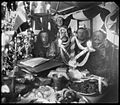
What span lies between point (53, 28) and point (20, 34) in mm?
260

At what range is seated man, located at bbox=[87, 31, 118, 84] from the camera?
6.38 ft

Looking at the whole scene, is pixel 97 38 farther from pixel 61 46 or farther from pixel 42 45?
pixel 42 45

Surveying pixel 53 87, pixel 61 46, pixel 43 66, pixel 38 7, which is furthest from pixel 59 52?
pixel 38 7

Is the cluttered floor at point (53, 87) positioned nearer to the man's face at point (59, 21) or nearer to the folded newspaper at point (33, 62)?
the folded newspaper at point (33, 62)

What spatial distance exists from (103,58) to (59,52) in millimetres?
350

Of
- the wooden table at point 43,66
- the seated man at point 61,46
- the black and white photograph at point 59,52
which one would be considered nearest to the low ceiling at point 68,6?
the black and white photograph at point 59,52

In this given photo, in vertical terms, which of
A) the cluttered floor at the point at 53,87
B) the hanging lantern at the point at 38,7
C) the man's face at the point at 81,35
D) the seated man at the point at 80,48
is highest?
the hanging lantern at the point at 38,7

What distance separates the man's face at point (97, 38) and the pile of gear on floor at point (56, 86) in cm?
22

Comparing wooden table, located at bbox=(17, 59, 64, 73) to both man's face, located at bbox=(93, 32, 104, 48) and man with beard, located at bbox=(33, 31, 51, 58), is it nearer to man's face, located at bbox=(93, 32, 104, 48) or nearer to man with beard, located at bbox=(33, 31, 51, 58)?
Answer: man with beard, located at bbox=(33, 31, 51, 58)

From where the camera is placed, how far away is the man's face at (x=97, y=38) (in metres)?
1.96

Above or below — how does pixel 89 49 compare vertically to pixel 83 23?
below

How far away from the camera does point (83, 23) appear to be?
195cm

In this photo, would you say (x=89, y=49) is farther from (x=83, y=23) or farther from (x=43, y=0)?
(x=43, y=0)

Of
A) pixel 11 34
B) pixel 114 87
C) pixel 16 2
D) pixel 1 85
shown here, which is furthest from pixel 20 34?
pixel 114 87
